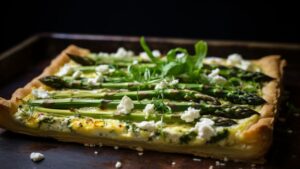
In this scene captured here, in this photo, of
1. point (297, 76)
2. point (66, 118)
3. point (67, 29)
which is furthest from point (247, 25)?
point (66, 118)

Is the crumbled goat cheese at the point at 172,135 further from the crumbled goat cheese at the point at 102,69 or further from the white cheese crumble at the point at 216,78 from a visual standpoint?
the crumbled goat cheese at the point at 102,69

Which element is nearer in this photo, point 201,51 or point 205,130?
point 205,130

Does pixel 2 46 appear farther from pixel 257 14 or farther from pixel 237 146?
pixel 237 146

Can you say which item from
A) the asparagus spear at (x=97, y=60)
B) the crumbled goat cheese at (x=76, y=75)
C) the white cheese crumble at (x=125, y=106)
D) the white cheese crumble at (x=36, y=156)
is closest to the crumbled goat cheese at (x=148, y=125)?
the white cheese crumble at (x=125, y=106)

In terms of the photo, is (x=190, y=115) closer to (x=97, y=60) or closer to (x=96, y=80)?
(x=96, y=80)

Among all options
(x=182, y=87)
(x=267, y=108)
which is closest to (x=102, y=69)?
(x=182, y=87)

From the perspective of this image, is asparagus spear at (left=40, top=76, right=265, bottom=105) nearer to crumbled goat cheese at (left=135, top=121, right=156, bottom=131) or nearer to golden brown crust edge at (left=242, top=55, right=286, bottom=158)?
golden brown crust edge at (left=242, top=55, right=286, bottom=158)
